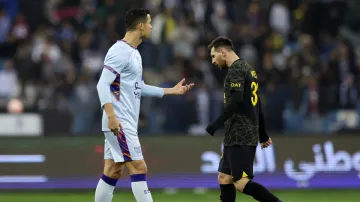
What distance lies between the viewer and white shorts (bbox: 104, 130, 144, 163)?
927 cm

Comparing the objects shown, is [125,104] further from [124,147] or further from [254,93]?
[254,93]

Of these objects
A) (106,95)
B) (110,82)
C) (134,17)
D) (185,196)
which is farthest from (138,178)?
(185,196)

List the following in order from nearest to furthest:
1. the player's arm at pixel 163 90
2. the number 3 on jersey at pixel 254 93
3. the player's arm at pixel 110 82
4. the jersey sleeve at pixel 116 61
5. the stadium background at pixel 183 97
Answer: the player's arm at pixel 110 82
the jersey sleeve at pixel 116 61
the number 3 on jersey at pixel 254 93
the player's arm at pixel 163 90
the stadium background at pixel 183 97

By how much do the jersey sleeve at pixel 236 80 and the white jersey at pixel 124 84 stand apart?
102cm

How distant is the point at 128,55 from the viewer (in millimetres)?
9289

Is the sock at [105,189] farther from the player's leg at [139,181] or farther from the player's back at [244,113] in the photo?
the player's back at [244,113]

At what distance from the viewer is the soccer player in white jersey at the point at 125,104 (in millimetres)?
9195

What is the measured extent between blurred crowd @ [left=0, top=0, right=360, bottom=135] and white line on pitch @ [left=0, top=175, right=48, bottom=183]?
1.33 m

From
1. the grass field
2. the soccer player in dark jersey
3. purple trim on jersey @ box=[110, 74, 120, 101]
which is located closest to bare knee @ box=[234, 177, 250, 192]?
the soccer player in dark jersey

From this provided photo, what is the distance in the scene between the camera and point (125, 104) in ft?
30.6

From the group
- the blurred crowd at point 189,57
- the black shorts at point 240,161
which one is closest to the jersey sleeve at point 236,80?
the black shorts at point 240,161

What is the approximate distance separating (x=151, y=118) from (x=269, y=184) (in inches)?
102

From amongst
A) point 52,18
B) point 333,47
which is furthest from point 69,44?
point 333,47

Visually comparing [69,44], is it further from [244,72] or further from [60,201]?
[244,72]
